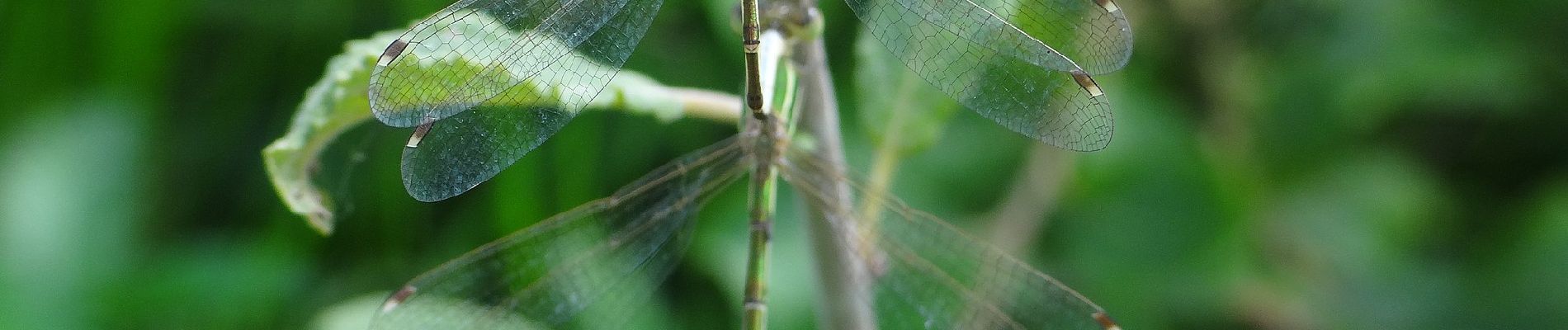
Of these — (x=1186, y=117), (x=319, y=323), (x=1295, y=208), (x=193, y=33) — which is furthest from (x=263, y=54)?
(x=1295, y=208)

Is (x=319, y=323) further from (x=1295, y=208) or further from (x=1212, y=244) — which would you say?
(x=1295, y=208)

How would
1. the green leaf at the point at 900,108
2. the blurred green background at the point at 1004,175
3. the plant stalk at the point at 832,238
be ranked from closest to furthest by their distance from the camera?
the plant stalk at the point at 832,238
the green leaf at the point at 900,108
the blurred green background at the point at 1004,175

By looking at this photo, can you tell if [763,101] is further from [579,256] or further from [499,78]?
[579,256]

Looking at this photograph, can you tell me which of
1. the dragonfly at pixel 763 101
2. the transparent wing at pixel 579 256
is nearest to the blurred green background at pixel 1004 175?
the transparent wing at pixel 579 256

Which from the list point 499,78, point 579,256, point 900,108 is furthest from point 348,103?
point 900,108

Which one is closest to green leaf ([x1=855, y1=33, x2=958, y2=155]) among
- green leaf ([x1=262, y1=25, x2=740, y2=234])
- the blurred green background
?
green leaf ([x1=262, y1=25, x2=740, y2=234])

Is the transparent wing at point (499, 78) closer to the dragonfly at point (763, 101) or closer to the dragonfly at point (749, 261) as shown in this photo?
the dragonfly at point (763, 101)
